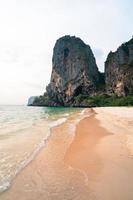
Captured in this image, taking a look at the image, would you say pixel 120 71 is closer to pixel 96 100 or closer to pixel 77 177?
pixel 96 100

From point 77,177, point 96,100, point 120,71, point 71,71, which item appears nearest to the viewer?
point 77,177

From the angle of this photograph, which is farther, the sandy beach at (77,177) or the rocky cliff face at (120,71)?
the rocky cliff face at (120,71)

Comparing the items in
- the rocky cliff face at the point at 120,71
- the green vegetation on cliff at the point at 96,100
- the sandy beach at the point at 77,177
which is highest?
the rocky cliff face at the point at 120,71

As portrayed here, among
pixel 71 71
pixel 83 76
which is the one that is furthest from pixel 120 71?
pixel 71 71

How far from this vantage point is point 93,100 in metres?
118

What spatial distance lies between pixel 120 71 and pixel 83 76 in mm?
29387

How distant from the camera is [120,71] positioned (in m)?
121

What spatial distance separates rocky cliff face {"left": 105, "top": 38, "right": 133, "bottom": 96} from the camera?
11244 cm

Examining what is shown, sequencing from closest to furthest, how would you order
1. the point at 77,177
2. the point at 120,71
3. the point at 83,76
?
the point at 77,177 → the point at 120,71 → the point at 83,76

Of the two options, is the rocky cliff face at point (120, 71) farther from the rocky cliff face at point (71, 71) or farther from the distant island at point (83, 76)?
the rocky cliff face at point (71, 71)

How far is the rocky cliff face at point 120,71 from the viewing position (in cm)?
A: 11244

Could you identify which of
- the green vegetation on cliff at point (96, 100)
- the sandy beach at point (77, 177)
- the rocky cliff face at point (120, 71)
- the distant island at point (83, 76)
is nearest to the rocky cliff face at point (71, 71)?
the distant island at point (83, 76)

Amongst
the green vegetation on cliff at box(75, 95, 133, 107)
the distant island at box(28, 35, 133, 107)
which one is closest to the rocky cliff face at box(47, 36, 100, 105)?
the distant island at box(28, 35, 133, 107)

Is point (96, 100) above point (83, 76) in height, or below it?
below
